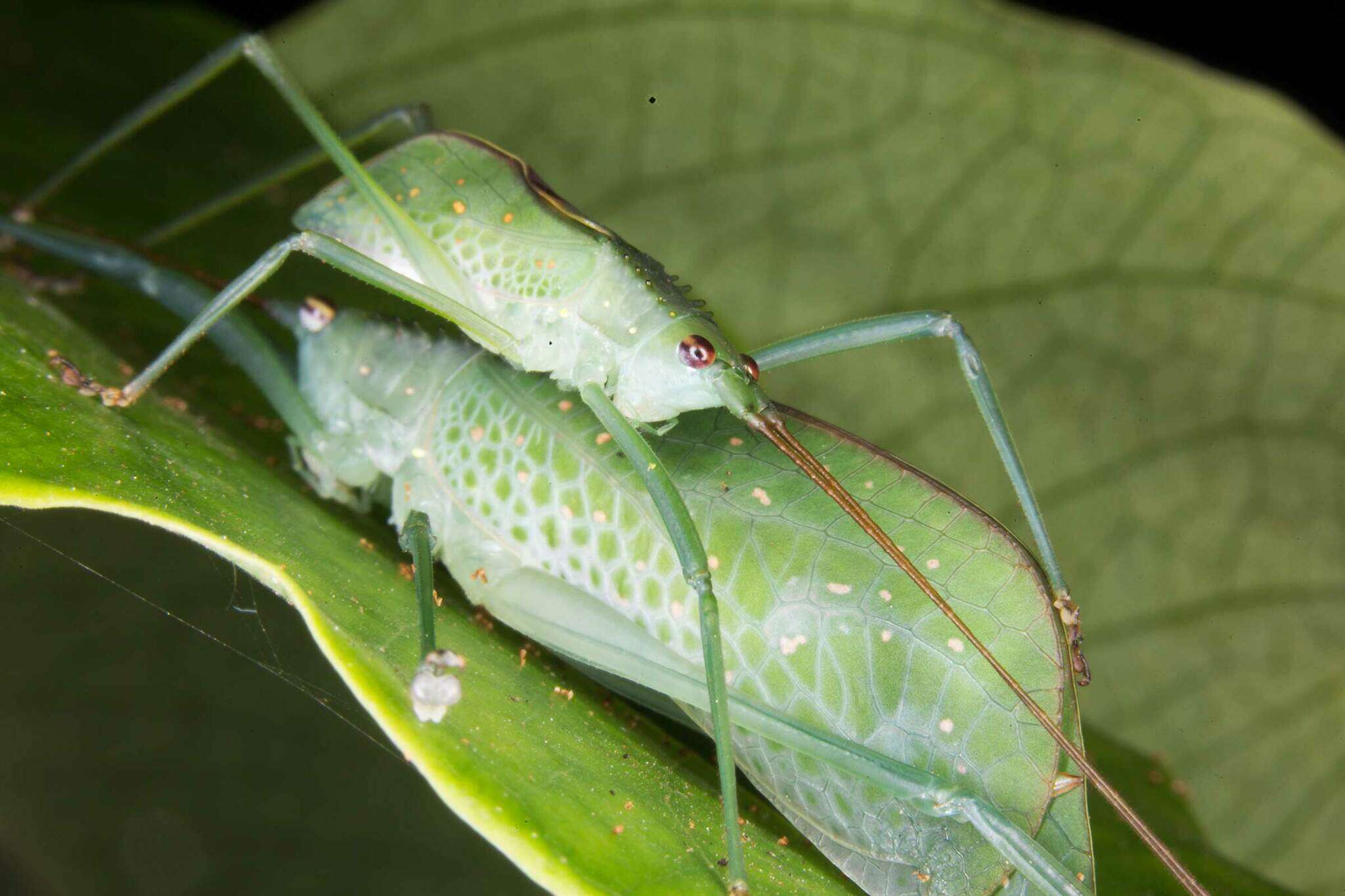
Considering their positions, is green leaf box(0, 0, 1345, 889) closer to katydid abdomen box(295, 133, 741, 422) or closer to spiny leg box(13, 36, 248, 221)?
spiny leg box(13, 36, 248, 221)

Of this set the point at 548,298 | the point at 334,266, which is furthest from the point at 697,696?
the point at 334,266

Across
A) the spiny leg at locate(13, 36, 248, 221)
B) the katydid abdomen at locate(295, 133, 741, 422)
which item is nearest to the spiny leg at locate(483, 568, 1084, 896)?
the katydid abdomen at locate(295, 133, 741, 422)

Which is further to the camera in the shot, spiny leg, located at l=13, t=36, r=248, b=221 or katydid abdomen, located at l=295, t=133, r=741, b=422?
spiny leg, located at l=13, t=36, r=248, b=221

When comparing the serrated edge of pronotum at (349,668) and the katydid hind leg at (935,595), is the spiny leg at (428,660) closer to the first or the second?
the serrated edge of pronotum at (349,668)

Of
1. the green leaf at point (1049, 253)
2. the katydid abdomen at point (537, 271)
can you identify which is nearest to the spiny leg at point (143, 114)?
the green leaf at point (1049, 253)

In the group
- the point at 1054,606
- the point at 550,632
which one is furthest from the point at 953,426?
the point at 550,632

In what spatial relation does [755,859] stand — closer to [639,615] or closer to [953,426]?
[639,615]

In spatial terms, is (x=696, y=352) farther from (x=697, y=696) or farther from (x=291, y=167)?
(x=291, y=167)
